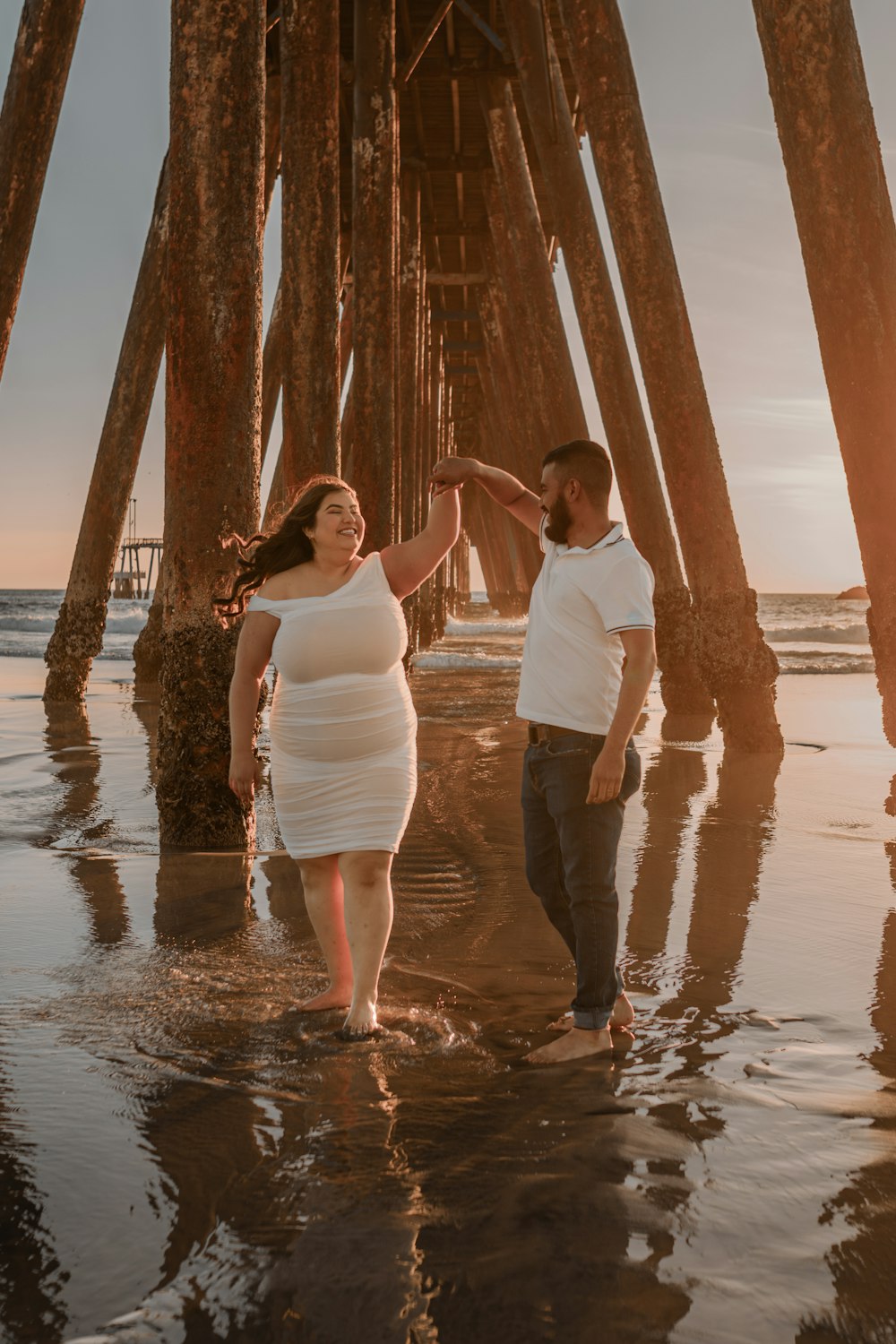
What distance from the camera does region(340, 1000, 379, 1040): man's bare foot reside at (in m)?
2.55

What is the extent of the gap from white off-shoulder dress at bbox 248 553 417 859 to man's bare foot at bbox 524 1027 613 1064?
0.54 m

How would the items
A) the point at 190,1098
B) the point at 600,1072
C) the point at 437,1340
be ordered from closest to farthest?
the point at 437,1340
the point at 190,1098
the point at 600,1072

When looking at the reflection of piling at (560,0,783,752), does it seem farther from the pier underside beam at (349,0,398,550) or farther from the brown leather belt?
the brown leather belt

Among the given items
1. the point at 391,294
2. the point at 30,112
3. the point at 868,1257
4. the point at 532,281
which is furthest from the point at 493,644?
the point at 868,1257

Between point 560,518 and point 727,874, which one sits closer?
point 560,518

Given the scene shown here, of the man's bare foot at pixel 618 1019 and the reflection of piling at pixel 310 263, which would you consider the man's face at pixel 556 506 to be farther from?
the reflection of piling at pixel 310 263

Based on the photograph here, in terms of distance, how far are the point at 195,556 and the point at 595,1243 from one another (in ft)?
9.39

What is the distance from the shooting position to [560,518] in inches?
103

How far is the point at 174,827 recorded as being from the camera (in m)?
4.29

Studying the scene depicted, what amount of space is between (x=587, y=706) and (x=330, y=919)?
2.56 feet

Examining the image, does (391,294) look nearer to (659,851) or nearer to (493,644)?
(659,851)

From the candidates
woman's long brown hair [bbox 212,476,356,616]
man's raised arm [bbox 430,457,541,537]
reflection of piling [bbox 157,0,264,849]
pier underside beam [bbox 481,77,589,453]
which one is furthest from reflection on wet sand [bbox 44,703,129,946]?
pier underside beam [bbox 481,77,589,453]

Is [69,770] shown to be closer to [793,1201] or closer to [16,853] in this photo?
[16,853]

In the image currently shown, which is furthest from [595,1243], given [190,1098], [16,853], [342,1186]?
[16,853]
